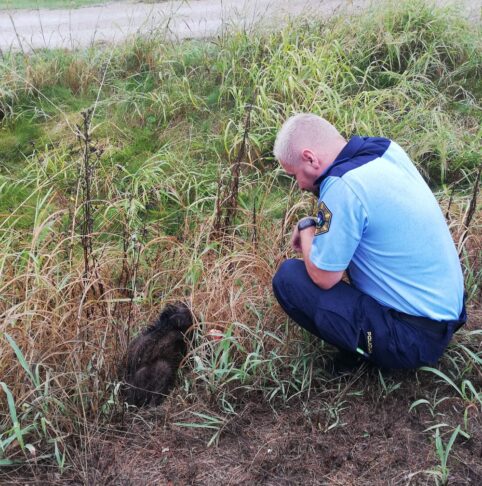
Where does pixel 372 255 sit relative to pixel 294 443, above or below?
above

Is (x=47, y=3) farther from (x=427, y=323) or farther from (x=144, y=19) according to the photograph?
(x=427, y=323)

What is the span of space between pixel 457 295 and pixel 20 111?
4221 mm

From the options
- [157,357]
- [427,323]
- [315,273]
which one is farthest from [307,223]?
[157,357]

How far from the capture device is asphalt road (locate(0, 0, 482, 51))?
20.2 feet

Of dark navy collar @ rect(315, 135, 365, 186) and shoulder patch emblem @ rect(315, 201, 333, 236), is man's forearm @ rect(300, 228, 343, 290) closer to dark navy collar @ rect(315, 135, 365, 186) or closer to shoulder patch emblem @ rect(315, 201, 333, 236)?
shoulder patch emblem @ rect(315, 201, 333, 236)

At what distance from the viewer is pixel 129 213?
3604 mm

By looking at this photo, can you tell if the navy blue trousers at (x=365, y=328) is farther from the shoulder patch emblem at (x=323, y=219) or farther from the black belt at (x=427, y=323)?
the shoulder patch emblem at (x=323, y=219)

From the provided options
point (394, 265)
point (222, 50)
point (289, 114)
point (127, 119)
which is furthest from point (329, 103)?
point (394, 265)

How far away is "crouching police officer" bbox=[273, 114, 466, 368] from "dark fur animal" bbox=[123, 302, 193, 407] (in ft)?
1.83

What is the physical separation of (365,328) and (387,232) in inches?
15.8

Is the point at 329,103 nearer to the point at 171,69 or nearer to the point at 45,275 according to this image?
the point at 171,69

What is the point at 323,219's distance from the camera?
2.42 m

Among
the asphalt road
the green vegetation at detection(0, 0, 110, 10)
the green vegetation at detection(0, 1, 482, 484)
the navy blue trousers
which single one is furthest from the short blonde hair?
the green vegetation at detection(0, 0, 110, 10)

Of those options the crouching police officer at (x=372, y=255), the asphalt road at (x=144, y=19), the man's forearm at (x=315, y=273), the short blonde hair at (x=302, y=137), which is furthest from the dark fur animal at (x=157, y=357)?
the asphalt road at (x=144, y=19)
